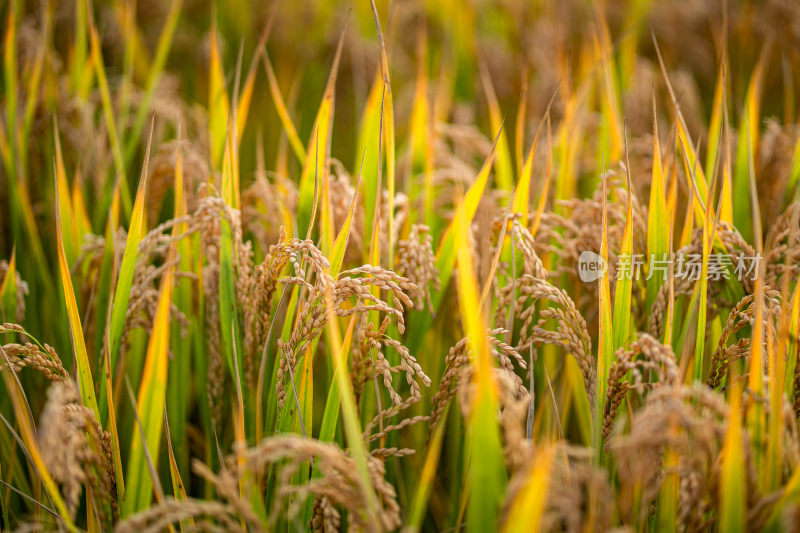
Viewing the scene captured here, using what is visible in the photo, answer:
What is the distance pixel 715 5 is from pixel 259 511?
307cm

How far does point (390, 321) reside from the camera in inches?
40.7

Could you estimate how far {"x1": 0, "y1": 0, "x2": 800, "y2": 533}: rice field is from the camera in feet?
2.54

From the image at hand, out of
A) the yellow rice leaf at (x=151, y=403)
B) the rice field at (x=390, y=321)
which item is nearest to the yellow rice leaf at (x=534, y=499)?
the rice field at (x=390, y=321)

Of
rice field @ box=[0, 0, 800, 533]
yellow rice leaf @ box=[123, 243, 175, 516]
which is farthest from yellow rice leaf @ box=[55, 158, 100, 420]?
yellow rice leaf @ box=[123, 243, 175, 516]

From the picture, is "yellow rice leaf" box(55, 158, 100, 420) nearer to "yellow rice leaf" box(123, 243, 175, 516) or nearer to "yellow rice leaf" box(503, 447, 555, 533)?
"yellow rice leaf" box(123, 243, 175, 516)

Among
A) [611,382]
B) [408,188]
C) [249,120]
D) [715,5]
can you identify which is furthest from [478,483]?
[715,5]

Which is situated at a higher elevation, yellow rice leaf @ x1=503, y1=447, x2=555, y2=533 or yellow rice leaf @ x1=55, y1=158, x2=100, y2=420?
yellow rice leaf @ x1=55, y1=158, x2=100, y2=420

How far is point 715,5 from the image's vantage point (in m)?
2.79

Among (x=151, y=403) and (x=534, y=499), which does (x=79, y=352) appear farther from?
(x=534, y=499)

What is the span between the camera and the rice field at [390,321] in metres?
0.77

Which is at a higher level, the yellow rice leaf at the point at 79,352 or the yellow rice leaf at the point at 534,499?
the yellow rice leaf at the point at 79,352

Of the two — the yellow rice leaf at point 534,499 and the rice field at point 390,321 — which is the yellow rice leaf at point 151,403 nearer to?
the rice field at point 390,321

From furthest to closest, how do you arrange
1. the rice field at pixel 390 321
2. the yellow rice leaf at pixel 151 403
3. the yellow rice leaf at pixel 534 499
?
1. the yellow rice leaf at pixel 151 403
2. the rice field at pixel 390 321
3. the yellow rice leaf at pixel 534 499

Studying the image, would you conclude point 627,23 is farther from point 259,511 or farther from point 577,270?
point 259,511
